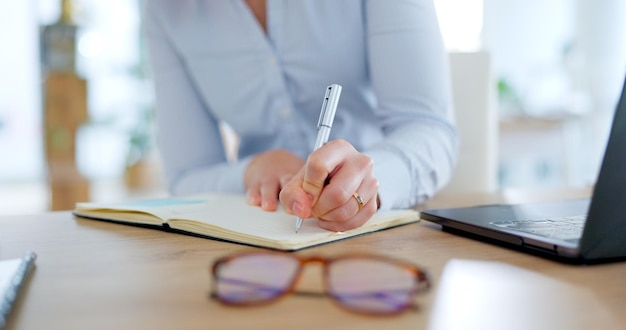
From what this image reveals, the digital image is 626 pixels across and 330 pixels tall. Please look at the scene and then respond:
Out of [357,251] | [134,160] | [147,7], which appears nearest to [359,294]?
[357,251]

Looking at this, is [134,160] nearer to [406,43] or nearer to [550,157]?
[550,157]

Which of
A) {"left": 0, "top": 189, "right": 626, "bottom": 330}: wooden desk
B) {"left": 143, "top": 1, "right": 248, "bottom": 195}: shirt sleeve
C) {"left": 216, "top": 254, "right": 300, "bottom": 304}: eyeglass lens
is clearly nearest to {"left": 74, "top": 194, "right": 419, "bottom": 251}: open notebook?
{"left": 0, "top": 189, "right": 626, "bottom": 330}: wooden desk

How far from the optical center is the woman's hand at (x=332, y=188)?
21.3 inches

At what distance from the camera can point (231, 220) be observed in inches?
24.2

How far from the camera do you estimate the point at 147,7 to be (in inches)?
45.3

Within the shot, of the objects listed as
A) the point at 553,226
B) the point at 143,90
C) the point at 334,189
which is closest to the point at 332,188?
the point at 334,189

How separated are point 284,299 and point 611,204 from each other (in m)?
0.25

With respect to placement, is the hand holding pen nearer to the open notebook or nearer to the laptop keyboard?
the open notebook

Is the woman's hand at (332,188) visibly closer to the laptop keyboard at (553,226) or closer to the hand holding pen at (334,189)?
the hand holding pen at (334,189)

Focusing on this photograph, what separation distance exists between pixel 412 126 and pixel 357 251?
39 cm

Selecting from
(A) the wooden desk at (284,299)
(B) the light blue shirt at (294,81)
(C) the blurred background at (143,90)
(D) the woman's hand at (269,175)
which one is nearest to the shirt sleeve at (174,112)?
(B) the light blue shirt at (294,81)

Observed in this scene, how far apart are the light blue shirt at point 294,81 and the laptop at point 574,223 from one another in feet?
0.61

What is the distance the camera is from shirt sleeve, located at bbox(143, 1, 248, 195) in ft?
3.67

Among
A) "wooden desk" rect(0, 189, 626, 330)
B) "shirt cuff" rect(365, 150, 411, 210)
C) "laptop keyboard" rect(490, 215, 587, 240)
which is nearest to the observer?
"wooden desk" rect(0, 189, 626, 330)
